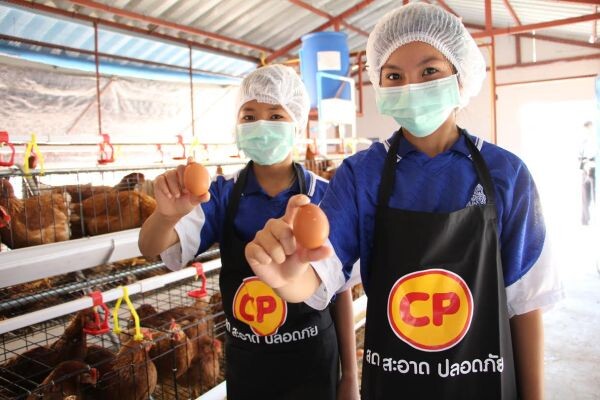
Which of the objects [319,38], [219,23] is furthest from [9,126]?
[319,38]

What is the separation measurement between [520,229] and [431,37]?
533 mm

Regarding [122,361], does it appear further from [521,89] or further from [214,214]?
[521,89]

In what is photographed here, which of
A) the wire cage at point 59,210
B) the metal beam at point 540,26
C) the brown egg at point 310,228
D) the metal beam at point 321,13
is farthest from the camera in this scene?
the metal beam at point 321,13

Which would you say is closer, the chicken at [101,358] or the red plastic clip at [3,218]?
the red plastic clip at [3,218]

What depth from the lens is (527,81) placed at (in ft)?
37.7

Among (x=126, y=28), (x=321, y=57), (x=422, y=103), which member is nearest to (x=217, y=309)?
(x=422, y=103)

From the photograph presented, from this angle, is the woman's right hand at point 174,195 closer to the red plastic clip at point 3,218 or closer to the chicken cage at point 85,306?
the chicken cage at point 85,306

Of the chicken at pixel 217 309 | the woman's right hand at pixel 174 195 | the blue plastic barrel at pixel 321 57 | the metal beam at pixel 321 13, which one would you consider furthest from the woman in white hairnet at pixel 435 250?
the metal beam at pixel 321 13

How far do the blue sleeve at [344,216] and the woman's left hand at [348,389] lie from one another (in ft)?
1.92

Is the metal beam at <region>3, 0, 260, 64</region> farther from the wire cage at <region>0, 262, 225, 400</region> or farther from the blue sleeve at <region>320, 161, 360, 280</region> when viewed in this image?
the blue sleeve at <region>320, 161, 360, 280</region>

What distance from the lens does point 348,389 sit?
159cm

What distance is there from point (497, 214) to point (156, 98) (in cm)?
738

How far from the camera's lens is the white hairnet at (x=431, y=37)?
1195mm

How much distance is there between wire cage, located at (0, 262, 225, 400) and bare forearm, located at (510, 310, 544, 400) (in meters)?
1.57
